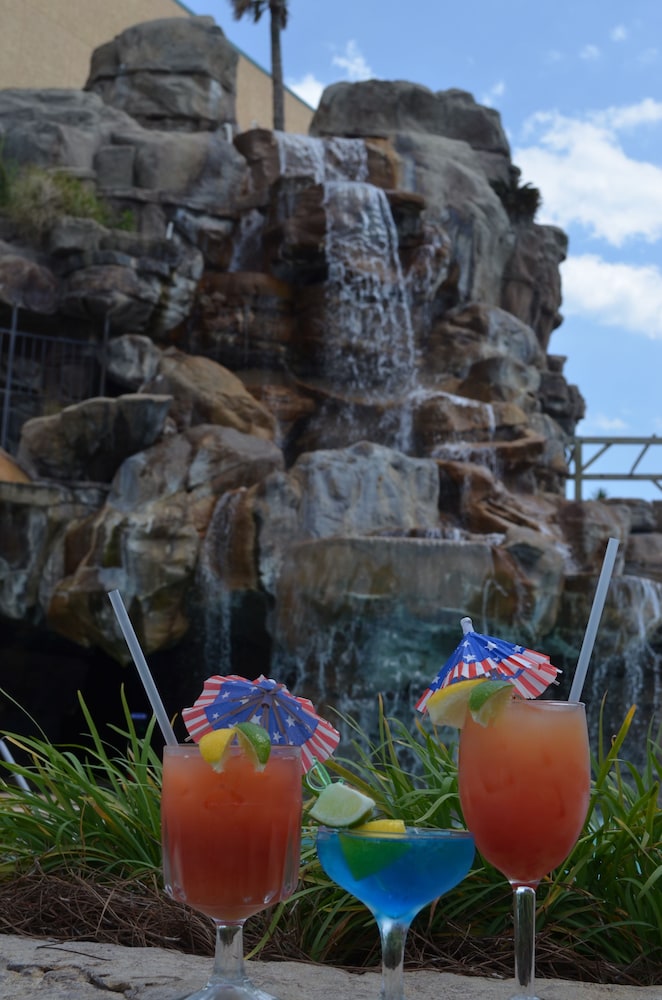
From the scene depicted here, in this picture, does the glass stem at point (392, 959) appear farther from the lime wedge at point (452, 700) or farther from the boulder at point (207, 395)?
the boulder at point (207, 395)

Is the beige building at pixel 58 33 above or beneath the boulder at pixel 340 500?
above

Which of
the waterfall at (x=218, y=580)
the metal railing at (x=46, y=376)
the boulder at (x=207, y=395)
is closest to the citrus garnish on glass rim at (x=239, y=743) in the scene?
the waterfall at (x=218, y=580)

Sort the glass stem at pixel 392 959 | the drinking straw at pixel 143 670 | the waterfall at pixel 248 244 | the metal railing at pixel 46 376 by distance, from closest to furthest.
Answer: the glass stem at pixel 392 959 → the drinking straw at pixel 143 670 → the metal railing at pixel 46 376 → the waterfall at pixel 248 244

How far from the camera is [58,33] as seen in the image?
25547 millimetres

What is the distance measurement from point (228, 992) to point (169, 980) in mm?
309

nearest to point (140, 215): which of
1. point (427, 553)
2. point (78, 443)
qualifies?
point (78, 443)

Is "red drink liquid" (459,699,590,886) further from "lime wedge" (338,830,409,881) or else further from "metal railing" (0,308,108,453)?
"metal railing" (0,308,108,453)

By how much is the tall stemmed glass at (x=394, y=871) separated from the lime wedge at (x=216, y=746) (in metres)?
0.19

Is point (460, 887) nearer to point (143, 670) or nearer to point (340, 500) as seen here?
point (143, 670)

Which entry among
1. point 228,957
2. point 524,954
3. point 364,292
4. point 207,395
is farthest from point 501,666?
point 364,292

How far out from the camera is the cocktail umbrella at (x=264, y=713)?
1.84 meters

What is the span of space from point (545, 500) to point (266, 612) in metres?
4.35

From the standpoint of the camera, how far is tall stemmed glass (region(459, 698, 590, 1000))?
1750mm

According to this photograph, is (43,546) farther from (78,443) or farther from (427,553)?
(427,553)
